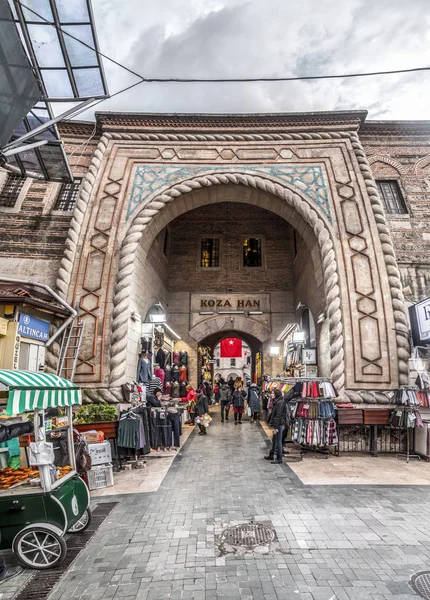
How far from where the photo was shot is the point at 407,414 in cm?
736

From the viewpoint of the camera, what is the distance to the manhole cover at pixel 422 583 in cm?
Result: 261

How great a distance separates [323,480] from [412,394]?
336 centimetres

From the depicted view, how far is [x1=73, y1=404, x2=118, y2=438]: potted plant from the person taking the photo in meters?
6.67

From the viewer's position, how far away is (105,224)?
31.5 feet

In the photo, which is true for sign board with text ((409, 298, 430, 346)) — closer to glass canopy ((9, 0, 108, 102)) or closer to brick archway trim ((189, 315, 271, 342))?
brick archway trim ((189, 315, 271, 342))

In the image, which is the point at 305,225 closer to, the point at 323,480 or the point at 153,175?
the point at 153,175

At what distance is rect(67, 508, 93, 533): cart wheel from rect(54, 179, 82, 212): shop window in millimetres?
8827

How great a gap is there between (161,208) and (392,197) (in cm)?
717

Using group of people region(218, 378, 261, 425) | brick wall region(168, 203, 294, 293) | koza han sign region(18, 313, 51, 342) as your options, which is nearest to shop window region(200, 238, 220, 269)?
brick wall region(168, 203, 294, 293)

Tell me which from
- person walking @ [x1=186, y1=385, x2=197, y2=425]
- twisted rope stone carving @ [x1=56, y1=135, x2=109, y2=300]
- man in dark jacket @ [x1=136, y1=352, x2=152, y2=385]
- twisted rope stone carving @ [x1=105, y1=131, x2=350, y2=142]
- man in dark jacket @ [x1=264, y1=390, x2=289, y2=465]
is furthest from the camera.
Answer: person walking @ [x1=186, y1=385, x2=197, y2=425]

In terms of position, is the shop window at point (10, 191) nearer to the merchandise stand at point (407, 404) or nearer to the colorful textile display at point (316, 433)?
the colorful textile display at point (316, 433)

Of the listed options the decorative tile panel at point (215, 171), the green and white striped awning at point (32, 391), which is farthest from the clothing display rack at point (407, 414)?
the green and white striped awning at point (32, 391)

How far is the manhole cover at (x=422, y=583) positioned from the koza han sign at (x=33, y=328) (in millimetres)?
7801

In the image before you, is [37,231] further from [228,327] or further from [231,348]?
[231,348]
